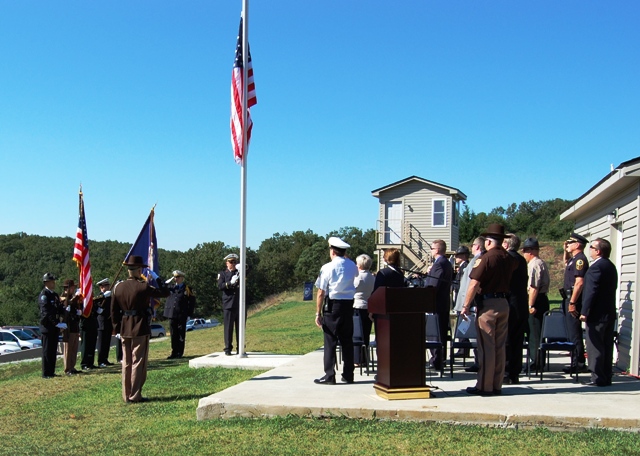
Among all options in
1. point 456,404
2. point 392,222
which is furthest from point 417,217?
point 456,404

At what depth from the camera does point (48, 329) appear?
1266 cm

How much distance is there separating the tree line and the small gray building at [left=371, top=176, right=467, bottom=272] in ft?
77.7

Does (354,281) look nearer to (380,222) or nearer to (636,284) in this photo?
(636,284)

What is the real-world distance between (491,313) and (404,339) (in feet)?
3.49

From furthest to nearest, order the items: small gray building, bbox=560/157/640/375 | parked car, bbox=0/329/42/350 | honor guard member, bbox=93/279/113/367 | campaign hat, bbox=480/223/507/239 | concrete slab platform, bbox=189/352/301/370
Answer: parked car, bbox=0/329/42/350
honor guard member, bbox=93/279/113/367
concrete slab platform, bbox=189/352/301/370
small gray building, bbox=560/157/640/375
campaign hat, bbox=480/223/507/239

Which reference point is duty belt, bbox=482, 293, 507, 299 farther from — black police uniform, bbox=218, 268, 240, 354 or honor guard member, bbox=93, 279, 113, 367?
honor guard member, bbox=93, 279, 113, 367

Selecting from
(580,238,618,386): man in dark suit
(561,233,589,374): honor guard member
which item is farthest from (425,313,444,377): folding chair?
(580,238,618,386): man in dark suit

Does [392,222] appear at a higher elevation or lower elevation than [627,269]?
higher

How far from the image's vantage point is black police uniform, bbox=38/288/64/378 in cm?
1266

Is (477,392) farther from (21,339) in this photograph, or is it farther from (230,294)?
(21,339)

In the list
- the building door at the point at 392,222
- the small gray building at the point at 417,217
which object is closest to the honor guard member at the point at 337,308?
the small gray building at the point at 417,217

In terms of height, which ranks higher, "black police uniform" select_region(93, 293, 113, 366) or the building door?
the building door

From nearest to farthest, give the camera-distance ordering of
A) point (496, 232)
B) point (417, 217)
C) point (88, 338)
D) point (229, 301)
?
point (496, 232) < point (229, 301) < point (88, 338) < point (417, 217)

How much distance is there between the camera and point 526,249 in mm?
9875
